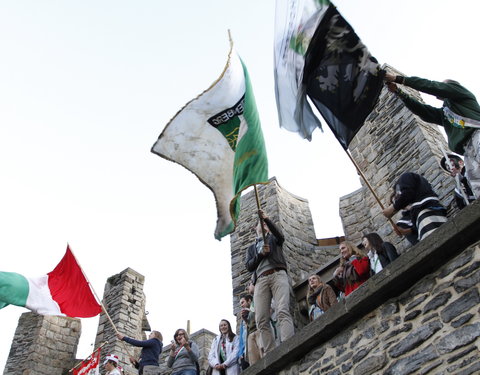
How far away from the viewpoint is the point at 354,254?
6121mm

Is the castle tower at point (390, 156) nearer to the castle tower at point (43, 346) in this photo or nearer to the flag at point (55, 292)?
the flag at point (55, 292)

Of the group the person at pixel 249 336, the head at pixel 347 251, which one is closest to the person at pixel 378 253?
the head at pixel 347 251

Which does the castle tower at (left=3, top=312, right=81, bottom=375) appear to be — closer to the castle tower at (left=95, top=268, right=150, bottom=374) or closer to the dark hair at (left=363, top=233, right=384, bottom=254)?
the castle tower at (left=95, top=268, right=150, bottom=374)

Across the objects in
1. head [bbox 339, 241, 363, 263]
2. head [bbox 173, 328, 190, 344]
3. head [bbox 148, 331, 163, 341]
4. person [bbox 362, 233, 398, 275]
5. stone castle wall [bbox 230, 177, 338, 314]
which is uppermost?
stone castle wall [bbox 230, 177, 338, 314]

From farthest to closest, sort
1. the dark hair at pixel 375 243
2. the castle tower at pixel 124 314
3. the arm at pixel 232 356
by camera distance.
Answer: the castle tower at pixel 124 314 < the arm at pixel 232 356 < the dark hair at pixel 375 243

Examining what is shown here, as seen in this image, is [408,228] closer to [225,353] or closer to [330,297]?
[330,297]

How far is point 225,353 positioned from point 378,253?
8.95ft

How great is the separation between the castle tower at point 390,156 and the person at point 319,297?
1381 millimetres

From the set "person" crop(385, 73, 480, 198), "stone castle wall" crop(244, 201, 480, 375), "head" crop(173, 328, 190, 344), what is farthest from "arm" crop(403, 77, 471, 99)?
"head" crop(173, 328, 190, 344)

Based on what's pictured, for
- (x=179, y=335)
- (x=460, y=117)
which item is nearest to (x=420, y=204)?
(x=460, y=117)

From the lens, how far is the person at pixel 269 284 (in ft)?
20.8

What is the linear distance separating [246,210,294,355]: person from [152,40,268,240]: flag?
0.70 metres

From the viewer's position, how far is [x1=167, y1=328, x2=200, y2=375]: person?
7.44 meters

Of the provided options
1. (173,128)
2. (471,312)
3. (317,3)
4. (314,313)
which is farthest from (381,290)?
(173,128)
